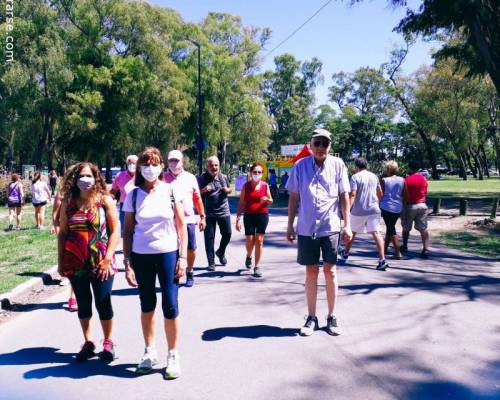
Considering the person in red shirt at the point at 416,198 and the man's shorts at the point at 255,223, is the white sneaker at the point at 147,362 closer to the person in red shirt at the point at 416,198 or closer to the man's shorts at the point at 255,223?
the man's shorts at the point at 255,223

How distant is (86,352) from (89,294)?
52 centimetres

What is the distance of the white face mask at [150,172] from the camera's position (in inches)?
161

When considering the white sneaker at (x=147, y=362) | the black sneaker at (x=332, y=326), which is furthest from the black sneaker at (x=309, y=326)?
the white sneaker at (x=147, y=362)

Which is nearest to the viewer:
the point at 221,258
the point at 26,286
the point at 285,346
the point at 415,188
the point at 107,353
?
Answer: the point at 107,353

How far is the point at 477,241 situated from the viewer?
1163 cm

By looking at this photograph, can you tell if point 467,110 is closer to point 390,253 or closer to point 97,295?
point 390,253

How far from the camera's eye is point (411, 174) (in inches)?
369

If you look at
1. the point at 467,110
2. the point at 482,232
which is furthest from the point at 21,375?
the point at 467,110

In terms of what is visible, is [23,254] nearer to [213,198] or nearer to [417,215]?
[213,198]

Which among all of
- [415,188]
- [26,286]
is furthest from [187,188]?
[415,188]

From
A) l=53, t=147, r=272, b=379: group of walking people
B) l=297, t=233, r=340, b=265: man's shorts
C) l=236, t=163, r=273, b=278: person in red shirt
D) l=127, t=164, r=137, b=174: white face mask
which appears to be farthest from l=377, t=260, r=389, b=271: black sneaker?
l=53, t=147, r=272, b=379: group of walking people

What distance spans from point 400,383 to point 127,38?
117 feet

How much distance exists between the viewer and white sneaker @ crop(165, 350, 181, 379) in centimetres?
396

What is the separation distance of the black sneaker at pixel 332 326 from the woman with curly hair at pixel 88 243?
6.83 feet
